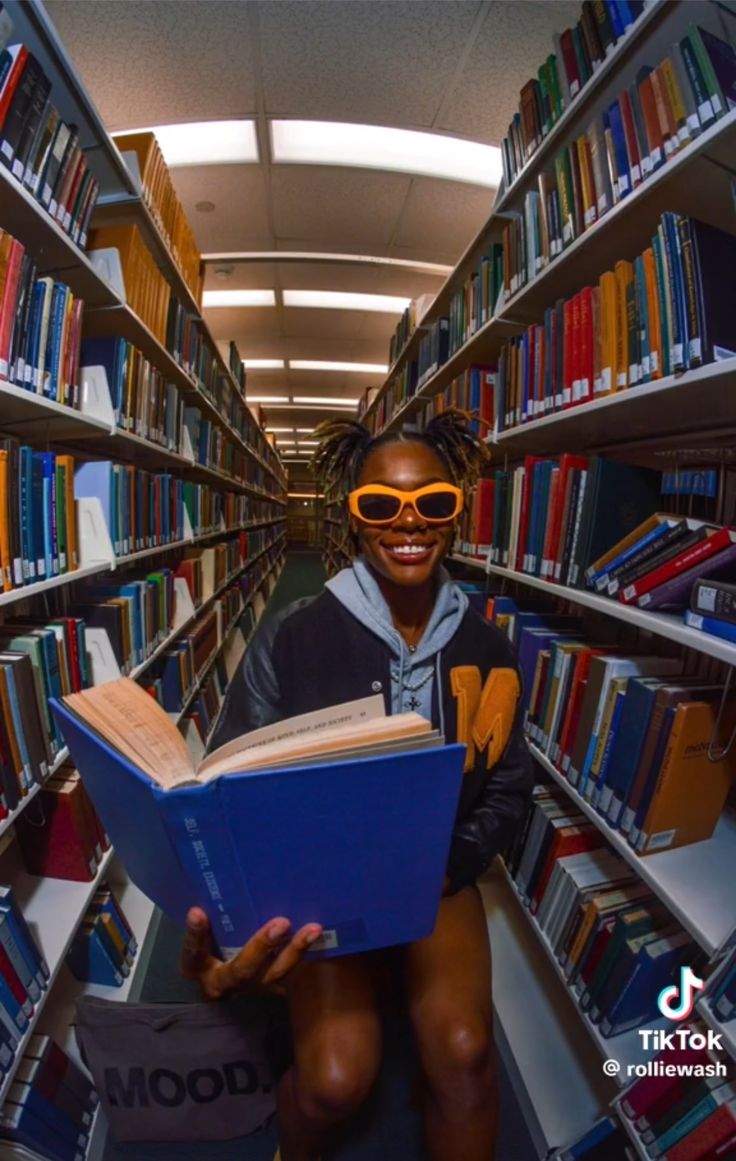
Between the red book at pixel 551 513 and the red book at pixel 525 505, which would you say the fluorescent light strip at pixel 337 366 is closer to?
the red book at pixel 525 505

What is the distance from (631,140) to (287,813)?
1.54 meters

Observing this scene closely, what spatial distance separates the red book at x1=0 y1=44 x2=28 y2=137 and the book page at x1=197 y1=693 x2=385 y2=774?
55.8 inches

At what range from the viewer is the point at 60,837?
139cm

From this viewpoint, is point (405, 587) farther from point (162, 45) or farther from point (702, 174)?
point (162, 45)

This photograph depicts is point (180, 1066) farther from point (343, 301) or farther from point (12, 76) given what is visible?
point (343, 301)

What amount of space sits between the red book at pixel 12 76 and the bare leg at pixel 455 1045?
6.60 feet

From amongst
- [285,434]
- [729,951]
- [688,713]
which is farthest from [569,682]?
[285,434]

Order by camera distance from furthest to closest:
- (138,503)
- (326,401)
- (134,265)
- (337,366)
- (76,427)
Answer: (326,401), (337,366), (138,503), (134,265), (76,427)

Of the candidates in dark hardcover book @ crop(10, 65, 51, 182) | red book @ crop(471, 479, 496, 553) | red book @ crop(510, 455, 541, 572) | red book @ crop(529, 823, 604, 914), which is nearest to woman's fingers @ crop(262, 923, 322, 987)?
red book @ crop(529, 823, 604, 914)

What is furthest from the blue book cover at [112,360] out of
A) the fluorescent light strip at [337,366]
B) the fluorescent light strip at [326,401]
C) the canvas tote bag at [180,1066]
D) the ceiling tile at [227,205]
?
the fluorescent light strip at [326,401]

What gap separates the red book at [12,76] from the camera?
3.64ft

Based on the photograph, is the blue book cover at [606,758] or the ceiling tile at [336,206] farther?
the ceiling tile at [336,206]

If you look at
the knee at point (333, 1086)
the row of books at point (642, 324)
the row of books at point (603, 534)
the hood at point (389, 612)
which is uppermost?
the row of books at point (642, 324)

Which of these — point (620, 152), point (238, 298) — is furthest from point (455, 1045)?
point (238, 298)
